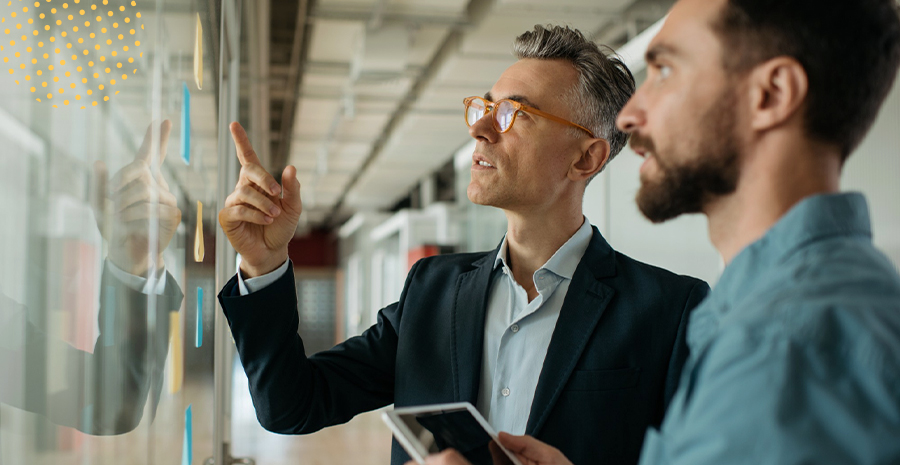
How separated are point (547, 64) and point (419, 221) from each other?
852 cm

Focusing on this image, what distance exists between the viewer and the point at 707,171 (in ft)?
3.07

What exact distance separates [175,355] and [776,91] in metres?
1.06

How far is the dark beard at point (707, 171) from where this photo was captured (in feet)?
3.01

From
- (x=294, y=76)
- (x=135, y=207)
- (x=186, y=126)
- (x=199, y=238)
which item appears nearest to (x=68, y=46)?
(x=135, y=207)

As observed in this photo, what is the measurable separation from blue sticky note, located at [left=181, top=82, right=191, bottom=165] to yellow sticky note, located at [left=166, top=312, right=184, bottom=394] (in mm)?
322

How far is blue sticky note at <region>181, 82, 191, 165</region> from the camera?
1.36m

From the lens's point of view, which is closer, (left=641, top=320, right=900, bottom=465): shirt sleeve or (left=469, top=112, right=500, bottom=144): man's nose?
(left=641, top=320, right=900, bottom=465): shirt sleeve

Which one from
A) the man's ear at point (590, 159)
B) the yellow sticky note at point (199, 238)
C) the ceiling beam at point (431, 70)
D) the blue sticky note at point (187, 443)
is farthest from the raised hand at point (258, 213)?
the ceiling beam at point (431, 70)

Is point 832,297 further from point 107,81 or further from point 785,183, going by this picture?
point 107,81

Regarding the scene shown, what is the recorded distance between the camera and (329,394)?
1.60 m

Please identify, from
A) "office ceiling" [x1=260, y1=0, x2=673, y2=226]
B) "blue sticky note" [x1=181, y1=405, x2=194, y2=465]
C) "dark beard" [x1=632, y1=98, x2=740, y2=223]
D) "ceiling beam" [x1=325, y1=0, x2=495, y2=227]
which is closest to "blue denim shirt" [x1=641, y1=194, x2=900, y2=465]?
"dark beard" [x1=632, y1=98, x2=740, y2=223]

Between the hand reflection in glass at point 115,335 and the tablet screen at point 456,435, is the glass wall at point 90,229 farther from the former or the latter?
the tablet screen at point 456,435

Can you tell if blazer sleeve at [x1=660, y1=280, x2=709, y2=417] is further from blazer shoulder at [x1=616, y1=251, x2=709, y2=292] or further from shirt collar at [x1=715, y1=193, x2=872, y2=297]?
shirt collar at [x1=715, y1=193, x2=872, y2=297]

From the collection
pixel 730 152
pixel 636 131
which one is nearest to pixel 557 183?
pixel 636 131
